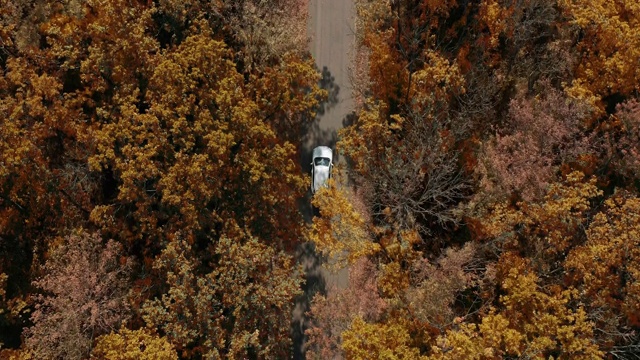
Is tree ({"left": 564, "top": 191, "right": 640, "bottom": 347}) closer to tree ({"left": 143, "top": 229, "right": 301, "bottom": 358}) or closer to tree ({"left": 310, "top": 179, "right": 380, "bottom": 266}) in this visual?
tree ({"left": 310, "top": 179, "right": 380, "bottom": 266})

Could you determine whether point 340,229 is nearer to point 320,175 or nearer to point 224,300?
point 320,175

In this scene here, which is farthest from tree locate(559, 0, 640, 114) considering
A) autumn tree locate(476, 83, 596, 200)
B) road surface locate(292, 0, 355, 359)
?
road surface locate(292, 0, 355, 359)

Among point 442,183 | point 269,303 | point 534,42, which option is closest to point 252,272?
point 269,303

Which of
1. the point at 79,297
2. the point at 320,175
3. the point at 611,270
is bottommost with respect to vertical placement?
the point at 79,297

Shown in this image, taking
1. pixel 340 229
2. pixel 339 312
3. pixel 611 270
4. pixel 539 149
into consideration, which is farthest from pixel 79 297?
pixel 611 270

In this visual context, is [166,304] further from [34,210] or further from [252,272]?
[34,210]

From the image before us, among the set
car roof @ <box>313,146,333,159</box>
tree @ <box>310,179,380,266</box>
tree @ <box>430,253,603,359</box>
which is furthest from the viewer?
car roof @ <box>313,146,333,159</box>
